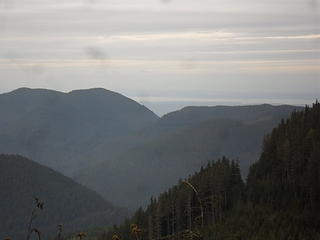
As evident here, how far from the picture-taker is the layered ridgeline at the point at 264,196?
378 ft

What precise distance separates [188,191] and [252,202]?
1858 centimetres

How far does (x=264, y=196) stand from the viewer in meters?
135

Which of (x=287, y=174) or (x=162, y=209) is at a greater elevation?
(x=287, y=174)

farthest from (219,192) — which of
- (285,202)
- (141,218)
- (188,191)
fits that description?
(141,218)

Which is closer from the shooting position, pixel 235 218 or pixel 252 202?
pixel 235 218

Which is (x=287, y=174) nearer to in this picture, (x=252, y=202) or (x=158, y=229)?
(x=252, y=202)

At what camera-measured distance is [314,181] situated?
13412cm

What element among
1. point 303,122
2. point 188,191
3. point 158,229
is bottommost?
point 158,229

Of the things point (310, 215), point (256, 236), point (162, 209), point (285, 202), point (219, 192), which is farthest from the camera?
point (162, 209)

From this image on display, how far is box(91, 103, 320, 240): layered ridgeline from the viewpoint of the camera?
378ft

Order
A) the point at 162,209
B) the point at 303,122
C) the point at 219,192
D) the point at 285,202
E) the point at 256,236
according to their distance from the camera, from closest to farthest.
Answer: the point at 256,236 → the point at 285,202 → the point at 219,192 → the point at 162,209 → the point at 303,122

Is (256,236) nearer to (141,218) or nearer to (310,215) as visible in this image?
(310,215)

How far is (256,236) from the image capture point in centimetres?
10106

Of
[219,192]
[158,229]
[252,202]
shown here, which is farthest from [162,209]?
[252,202]
